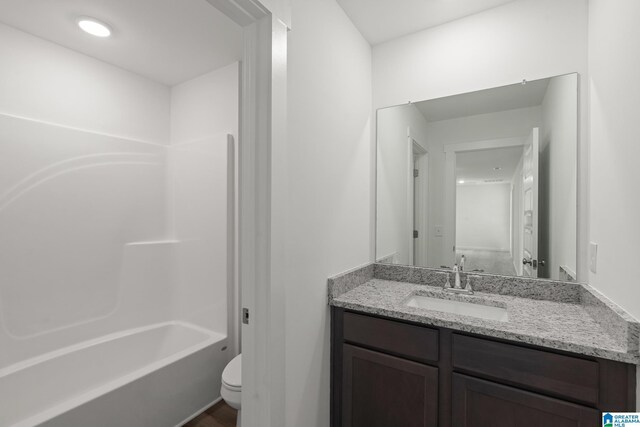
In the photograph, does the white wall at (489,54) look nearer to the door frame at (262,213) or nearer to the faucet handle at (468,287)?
the faucet handle at (468,287)

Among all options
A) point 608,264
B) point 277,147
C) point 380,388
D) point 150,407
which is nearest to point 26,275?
point 150,407

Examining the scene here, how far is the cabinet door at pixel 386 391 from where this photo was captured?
1.25 meters

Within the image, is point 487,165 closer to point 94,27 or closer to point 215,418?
point 215,418

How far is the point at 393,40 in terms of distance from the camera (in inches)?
75.4

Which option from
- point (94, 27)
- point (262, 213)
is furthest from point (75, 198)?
point (262, 213)

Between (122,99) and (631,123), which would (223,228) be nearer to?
(122,99)

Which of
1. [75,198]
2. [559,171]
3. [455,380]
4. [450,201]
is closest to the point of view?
[455,380]

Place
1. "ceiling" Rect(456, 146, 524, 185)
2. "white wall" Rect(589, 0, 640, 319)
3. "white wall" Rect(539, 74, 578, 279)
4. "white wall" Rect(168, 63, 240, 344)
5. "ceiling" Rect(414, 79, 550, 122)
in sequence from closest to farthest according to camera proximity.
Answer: "white wall" Rect(589, 0, 640, 319)
"white wall" Rect(539, 74, 578, 279)
"ceiling" Rect(414, 79, 550, 122)
"ceiling" Rect(456, 146, 524, 185)
"white wall" Rect(168, 63, 240, 344)

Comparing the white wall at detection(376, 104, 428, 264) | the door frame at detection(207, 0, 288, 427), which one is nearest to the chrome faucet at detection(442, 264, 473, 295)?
the white wall at detection(376, 104, 428, 264)

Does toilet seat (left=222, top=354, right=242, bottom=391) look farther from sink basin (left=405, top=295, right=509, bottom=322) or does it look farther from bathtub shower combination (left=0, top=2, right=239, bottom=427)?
sink basin (left=405, top=295, right=509, bottom=322)

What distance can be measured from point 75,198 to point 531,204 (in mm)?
2977

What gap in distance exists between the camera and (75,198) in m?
2.07

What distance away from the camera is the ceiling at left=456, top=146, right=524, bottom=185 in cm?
164

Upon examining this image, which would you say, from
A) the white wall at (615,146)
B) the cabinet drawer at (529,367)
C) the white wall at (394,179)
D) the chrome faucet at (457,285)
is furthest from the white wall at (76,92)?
the white wall at (615,146)
